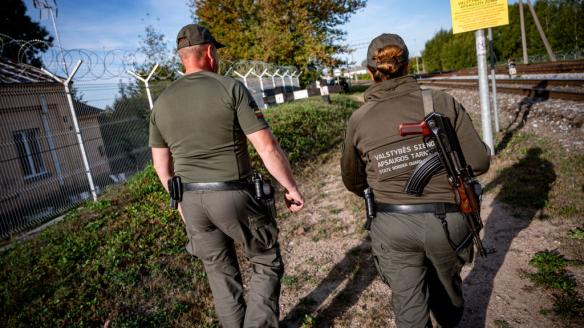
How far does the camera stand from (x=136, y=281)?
3.62 meters

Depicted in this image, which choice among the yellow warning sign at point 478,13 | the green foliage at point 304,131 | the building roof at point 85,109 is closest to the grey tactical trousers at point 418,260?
the yellow warning sign at point 478,13

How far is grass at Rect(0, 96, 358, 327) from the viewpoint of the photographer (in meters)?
3.11

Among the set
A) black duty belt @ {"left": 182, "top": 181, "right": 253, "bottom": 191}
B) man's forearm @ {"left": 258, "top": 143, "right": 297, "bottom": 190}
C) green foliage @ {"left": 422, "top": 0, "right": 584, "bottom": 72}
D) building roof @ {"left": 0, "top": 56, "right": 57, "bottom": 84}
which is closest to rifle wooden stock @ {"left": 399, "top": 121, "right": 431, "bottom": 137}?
man's forearm @ {"left": 258, "top": 143, "right": 297, "bottom": 190}

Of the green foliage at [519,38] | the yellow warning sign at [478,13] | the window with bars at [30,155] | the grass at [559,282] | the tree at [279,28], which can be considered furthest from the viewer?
the green foliage at [519,38]

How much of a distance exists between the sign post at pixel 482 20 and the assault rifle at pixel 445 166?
467 centimetres

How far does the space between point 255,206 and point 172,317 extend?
62.3 inches

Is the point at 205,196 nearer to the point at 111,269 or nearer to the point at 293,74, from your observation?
the point at 111,269

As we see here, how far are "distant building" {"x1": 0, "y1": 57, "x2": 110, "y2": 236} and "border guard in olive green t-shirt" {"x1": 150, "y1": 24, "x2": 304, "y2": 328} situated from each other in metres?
5.13

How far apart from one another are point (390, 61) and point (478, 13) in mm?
5052

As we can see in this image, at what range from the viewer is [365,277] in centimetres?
A: 344

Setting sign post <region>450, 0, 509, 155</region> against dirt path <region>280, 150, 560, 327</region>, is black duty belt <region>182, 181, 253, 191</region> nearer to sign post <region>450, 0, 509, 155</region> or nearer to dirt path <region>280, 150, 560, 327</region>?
dirt path <region>280, 150, 560, 327</region>

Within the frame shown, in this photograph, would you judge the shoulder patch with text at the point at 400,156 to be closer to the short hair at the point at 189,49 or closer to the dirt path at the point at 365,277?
the short hair at the point at 189,49

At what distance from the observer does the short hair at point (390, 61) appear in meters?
1.90

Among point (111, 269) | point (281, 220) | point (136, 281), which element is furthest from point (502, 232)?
point (111, 269)
